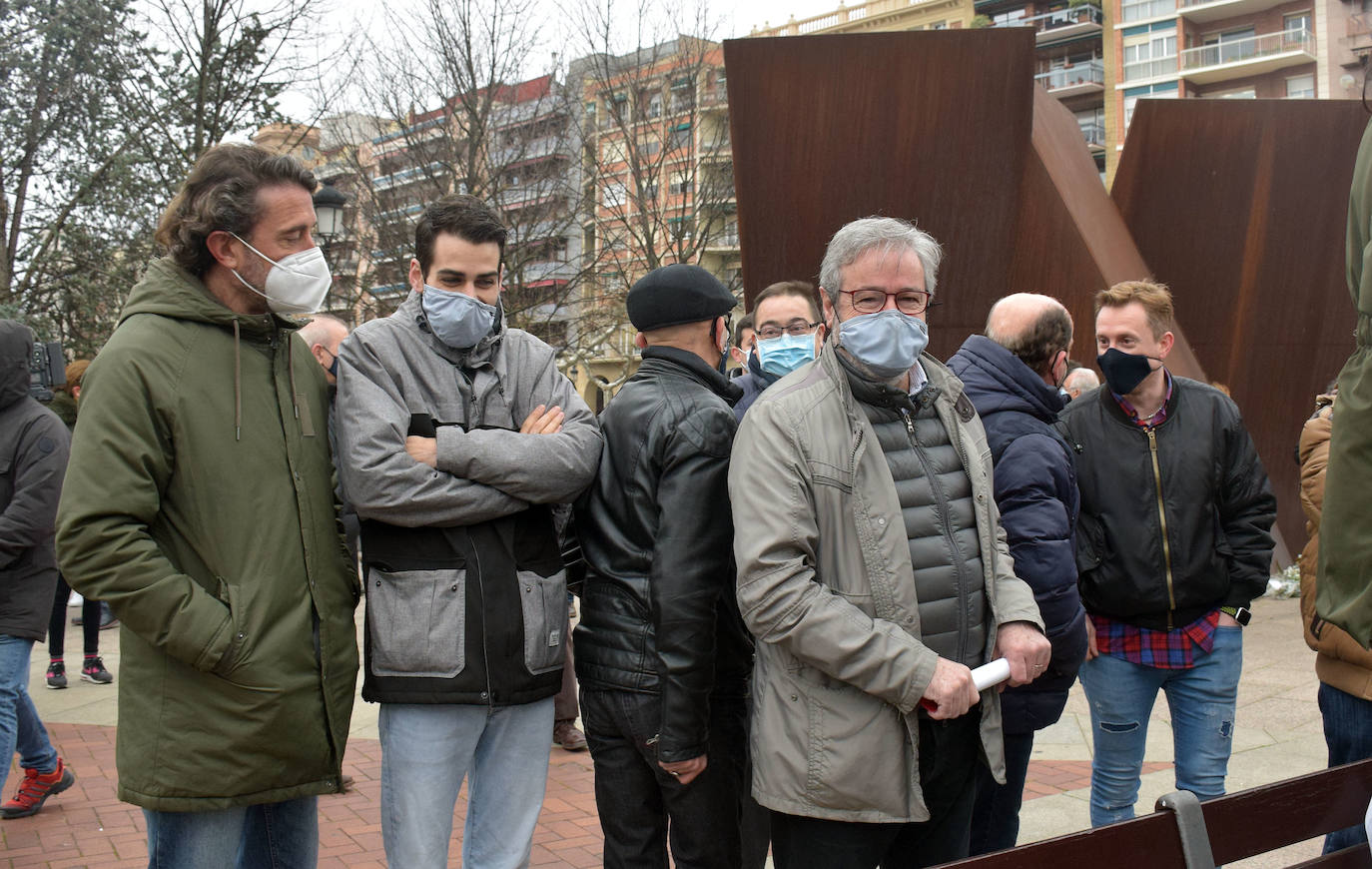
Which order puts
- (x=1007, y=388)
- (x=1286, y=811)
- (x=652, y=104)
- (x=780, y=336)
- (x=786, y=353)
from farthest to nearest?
(x=652, y=104)
(x=780, y=336)
(x=786, y=353)
(x=1007, y=388)
(x=1286, y=811)

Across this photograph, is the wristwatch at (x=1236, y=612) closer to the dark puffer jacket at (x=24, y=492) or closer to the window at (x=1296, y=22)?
the dark puffer jacket at (x=24, y=492)

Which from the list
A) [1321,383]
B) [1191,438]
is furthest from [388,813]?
[1321,383]

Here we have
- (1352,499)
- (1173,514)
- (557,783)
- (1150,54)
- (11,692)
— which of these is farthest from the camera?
(1150,54)

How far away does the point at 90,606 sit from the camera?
7590mm

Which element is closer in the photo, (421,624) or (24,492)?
(421,624)

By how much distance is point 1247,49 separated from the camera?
1945 inches

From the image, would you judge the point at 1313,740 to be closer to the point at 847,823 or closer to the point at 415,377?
the point at 847,823

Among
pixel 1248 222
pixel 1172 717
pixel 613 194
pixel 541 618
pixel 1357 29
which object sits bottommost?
pixel 1172 717

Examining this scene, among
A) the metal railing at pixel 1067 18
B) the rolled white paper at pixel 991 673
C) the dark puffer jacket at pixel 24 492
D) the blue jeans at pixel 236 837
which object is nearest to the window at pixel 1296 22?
the metal railing at pixel 1067 18

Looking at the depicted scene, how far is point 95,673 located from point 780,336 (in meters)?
5.68

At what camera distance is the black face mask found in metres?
3.69

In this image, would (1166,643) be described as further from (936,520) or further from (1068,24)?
(1068,24)

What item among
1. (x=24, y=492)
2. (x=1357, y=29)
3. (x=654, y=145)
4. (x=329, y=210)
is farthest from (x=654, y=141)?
(x=1357, y=29)

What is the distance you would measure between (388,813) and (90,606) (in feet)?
19.1
